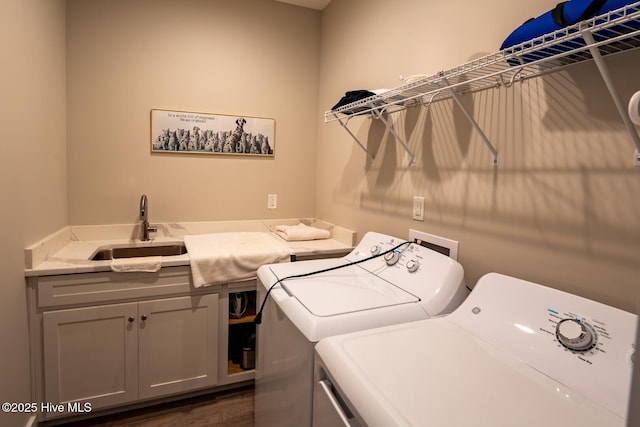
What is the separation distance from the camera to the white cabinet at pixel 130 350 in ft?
5.90

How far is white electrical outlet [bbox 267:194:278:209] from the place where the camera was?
2777mm

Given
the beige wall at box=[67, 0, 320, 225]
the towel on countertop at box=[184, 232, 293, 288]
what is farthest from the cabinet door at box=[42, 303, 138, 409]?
the beige wall at box=[67, 0, 320, 225]

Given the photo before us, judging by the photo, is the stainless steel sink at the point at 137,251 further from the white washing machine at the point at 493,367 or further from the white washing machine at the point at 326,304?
the white washing machine at the point at 493,367

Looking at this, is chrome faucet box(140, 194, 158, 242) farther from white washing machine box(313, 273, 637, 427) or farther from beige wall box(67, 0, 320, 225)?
white washing machine box(313, 273, 637, 427)

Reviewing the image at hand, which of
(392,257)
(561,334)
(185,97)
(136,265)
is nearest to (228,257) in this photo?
(136,265)

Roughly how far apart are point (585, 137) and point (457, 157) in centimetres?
51

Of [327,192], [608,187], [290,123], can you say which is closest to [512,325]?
[608,187]

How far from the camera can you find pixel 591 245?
1.05m

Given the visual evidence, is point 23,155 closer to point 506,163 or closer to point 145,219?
point 145,219

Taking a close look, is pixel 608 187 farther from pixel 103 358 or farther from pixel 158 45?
pixel 158 45

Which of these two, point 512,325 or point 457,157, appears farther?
point 457,157

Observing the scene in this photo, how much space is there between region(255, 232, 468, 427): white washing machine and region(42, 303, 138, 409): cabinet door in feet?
2.44

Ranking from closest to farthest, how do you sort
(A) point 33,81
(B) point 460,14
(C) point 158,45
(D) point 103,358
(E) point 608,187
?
(E) point 608,187 → (B) point 460,14 → (A) point 33,81 → (D) point 103,358 → (C) point 158,45

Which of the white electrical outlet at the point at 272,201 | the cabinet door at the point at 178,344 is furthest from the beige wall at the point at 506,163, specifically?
the cabinet door at the point at 178,344
